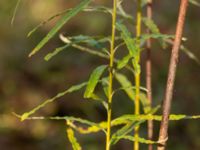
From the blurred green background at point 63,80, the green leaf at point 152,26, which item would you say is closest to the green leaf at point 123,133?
the green leaf at point 152,26

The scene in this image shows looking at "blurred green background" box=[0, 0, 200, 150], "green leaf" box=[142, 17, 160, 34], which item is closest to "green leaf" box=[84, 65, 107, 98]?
"green leaf" box=[142, 17, 160, 34]

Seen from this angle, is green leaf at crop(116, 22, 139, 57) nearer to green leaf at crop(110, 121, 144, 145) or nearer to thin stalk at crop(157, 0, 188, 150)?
thin stalk at crop(157, 0, 188, 150)

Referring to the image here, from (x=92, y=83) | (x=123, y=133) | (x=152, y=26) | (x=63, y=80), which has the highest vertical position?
(x=63, y=80)

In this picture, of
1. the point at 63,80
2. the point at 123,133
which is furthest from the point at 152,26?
the point at 63,80

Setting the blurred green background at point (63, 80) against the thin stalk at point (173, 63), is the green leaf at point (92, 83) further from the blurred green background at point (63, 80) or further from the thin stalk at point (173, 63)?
the blurred green background at point (63, 80)

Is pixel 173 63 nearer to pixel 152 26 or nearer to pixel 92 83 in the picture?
pixel 92 83

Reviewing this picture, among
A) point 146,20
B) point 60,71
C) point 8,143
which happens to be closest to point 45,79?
point 60,71

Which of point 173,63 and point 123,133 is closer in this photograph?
point 173,63

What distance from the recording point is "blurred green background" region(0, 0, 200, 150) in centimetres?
483

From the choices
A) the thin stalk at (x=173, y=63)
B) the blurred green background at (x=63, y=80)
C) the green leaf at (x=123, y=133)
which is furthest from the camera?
the blurred green background at (x=63, y=80)

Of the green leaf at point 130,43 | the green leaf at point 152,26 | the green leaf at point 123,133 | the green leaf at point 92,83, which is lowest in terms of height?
the green leaf at point 123,133

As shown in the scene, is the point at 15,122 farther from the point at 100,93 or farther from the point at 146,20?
the point at 146,20

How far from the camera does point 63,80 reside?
18.0ft

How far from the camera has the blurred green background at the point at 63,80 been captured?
4828mm
